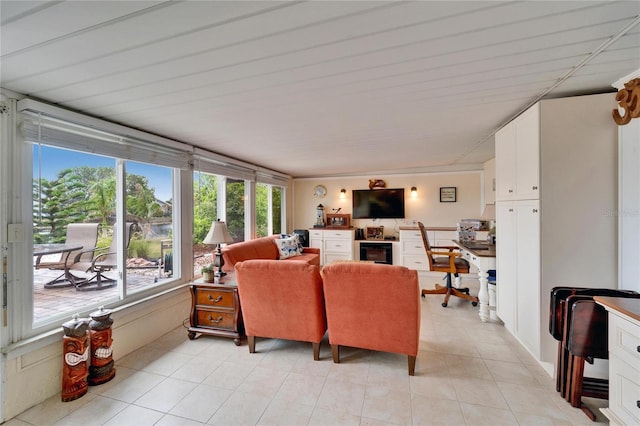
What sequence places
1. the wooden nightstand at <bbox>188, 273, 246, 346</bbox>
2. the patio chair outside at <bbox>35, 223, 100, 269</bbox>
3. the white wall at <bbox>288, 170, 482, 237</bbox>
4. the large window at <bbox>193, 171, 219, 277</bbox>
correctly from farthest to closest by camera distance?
1. the white wall at <bbox>288, 170, 482, 237</bbox>
2. the large window at <bbox>193, 171, 219, 277</bbox>
3. the wooden nightstand at <bbox>188, 273, 246, 346</bbox>
4. the patio chair outside at <bbox>35, 223, 100, 269</bbox>

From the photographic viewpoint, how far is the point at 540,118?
184cm

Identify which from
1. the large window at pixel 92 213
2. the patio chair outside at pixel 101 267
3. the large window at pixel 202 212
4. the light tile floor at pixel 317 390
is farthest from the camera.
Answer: the large window at pixel 202 212

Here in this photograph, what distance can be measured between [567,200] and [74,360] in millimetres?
3757

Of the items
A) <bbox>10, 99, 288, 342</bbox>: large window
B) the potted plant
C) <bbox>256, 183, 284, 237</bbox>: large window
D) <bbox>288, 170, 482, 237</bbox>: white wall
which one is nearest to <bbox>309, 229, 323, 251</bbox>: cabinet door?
<bbox>288, 170, 482, 237</bbox>: white wall

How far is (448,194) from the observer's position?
16.9ft

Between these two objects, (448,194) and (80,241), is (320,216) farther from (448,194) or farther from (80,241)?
(80,241)

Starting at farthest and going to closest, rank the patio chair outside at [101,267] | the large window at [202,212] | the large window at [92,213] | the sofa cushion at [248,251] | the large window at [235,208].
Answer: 1. the large window at [235,208]
2. the large window at [202,212]
3. the sofa cushion at [248,251]
4. the patio chair outside at [101,267]
5. the large window at [92,213]

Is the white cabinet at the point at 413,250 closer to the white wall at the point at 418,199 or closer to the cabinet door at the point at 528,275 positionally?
the white wall at the point at 418,199

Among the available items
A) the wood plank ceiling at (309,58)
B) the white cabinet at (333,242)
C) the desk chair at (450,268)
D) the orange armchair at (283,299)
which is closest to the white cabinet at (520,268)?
the desk chair at (450,268)

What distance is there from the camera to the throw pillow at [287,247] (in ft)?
14.0

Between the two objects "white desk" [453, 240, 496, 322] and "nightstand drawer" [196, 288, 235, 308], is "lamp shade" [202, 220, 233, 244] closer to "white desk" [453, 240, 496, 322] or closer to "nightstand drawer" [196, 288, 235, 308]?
"nightstand drawer" [196, 288, 235, 308]

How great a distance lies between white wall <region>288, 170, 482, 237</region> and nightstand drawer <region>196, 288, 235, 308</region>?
3.71 metres

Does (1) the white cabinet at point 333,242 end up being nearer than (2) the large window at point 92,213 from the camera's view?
No

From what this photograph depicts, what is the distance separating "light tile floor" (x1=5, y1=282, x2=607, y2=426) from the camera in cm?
157
